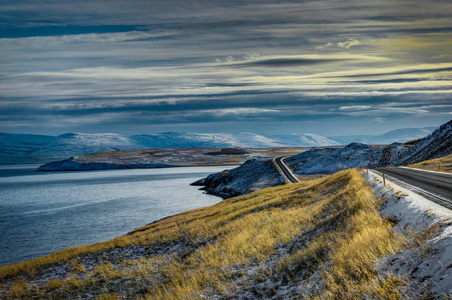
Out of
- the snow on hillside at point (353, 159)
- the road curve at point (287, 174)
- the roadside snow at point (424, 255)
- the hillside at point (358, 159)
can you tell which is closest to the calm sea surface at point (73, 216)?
the hillside at point (358, 159)

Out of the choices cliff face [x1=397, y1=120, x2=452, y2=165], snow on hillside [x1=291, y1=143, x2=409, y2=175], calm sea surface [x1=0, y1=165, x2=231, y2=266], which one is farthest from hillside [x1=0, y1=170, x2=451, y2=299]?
snow on hillside [x1=291, y1=143, x2=409, y2=175]

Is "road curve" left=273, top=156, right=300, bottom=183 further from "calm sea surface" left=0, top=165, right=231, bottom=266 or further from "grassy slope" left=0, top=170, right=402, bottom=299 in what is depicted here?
"grassy slope" left=0, top=170, right=402, bottom=299

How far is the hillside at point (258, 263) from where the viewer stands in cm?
884

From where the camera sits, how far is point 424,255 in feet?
26.4

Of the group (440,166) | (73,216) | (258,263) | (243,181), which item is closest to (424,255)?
(258,263)

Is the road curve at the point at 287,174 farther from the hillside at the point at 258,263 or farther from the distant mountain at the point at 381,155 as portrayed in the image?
the hillside at the point at 258,263

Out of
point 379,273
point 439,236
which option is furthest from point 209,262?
point 439,236

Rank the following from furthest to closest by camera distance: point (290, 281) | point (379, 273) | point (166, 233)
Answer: point (166, 233) < point (290, 281) < point (379, 273)

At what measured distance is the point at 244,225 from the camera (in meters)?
22.6

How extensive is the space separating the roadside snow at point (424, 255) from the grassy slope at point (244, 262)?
40cm

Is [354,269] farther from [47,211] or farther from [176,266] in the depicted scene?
[47,211]

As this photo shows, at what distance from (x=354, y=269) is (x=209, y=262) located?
8.00 m

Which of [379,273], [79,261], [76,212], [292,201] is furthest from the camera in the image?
[76,212]

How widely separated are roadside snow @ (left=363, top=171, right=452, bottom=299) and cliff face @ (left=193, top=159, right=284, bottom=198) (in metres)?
56.6
